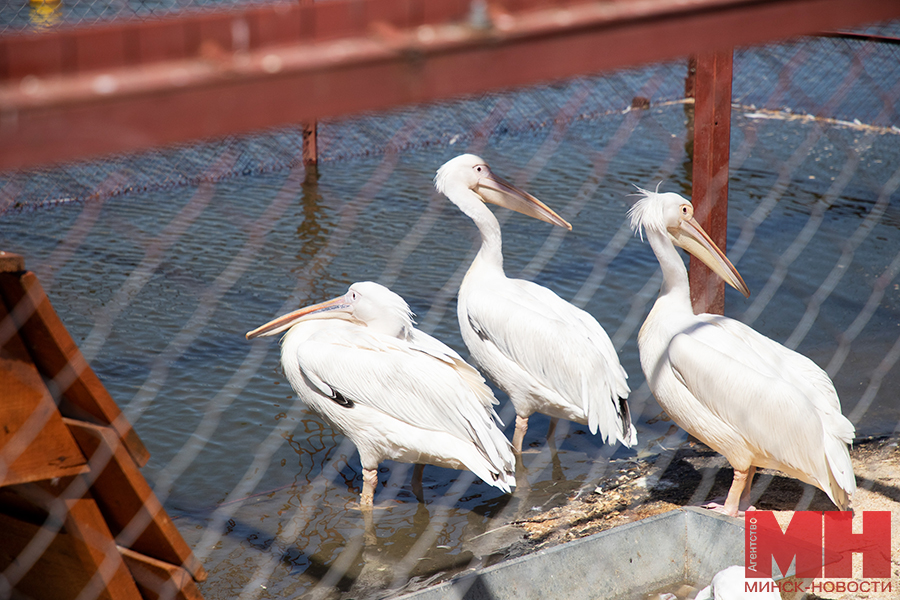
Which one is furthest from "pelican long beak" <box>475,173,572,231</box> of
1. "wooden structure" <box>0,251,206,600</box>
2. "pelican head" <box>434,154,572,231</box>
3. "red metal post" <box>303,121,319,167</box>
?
"red metal post" <box>303,121,319,167</box>

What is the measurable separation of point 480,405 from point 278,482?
0.94m

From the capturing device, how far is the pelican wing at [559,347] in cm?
366

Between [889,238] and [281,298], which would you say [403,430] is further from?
[889,238]

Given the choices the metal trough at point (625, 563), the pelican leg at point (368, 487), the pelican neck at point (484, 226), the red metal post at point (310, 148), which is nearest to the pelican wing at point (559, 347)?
the pelican neck at point (484, 226)

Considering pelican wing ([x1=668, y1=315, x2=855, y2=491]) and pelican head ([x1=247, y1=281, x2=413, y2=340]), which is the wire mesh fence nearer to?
pelican wing ([x1=668, y1=315, x2=855, y2=491])

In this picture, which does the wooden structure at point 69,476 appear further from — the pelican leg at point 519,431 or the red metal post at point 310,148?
the red metal post at point 310,148

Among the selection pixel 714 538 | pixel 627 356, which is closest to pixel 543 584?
pixel 714 538

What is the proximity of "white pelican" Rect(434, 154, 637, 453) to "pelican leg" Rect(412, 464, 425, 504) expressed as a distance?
500mm

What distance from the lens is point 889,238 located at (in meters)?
6.14

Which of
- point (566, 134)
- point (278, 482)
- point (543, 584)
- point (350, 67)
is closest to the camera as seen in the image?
point (350, 67)

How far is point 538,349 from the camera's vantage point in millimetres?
3756

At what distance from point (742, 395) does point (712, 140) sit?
111 cm

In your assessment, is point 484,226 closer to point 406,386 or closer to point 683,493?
point 406,386

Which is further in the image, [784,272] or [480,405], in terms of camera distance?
[784,272]
